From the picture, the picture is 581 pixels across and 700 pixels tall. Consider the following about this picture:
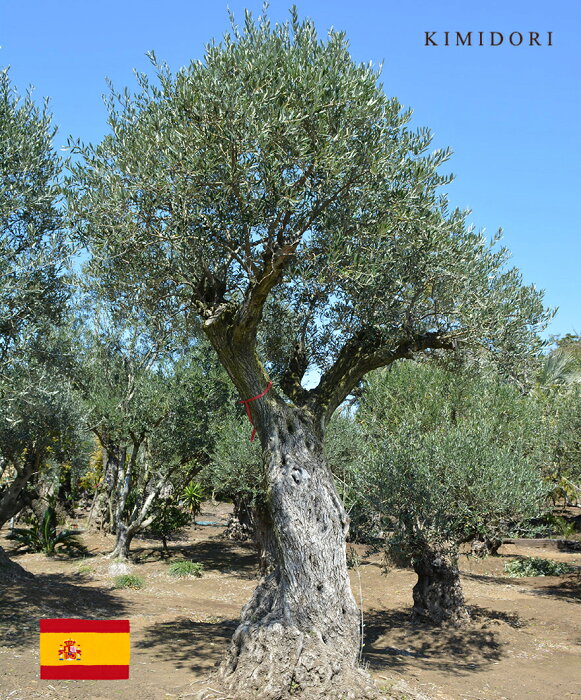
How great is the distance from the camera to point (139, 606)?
1498 centimetres

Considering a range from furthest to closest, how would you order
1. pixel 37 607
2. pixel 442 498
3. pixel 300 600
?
pixel 442 498, pixel 37 607, pixel 300 600

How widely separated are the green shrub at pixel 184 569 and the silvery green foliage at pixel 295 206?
14337 mm

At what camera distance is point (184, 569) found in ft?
69.7

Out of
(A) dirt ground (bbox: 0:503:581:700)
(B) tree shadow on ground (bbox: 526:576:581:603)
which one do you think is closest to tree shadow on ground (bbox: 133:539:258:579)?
(A) dirt ground (bbox: 0:503:581:700)

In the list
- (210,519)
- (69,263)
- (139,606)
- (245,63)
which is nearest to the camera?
(245,63)

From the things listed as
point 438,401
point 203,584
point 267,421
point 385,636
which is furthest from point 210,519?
point 267,421

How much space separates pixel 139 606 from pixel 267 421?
29.7 feet

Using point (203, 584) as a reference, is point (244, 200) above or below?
above

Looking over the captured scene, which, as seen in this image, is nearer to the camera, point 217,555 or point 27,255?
point 27,255

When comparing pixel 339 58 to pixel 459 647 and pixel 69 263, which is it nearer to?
pixel 69 263

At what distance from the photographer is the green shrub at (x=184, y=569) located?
21.0m

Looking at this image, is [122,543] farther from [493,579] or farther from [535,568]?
[535,568]

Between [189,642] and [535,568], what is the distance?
17573 millimetres

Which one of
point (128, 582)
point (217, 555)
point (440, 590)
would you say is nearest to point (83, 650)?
point (440, 590)
